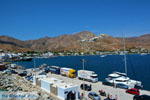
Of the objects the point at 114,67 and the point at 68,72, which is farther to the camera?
the point at 114,67

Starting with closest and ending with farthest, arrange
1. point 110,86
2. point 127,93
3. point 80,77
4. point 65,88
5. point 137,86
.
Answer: point 65,88
point 127,93
point 110,86
point 137,86
point 80,77

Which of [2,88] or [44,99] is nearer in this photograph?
[44,99]

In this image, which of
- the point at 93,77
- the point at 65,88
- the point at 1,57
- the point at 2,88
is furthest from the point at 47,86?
the point at 1,57

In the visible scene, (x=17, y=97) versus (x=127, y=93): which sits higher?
(x=17, y=97)

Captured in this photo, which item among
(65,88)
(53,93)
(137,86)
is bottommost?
(137,86)

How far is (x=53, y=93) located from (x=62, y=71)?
22.0 meters

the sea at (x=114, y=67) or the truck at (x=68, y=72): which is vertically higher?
the truck at (x=68, y=72)

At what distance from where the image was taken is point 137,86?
32188 millimetres

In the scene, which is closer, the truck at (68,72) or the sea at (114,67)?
the truck at (68,72)

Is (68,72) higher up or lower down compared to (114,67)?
higher up

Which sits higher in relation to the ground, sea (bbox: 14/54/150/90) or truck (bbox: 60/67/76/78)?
truck (bbox: 60/67/76/78)

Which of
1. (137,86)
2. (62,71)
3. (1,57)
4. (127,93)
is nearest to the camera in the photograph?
(127,93)

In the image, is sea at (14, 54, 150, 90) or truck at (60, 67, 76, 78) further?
sea at (14, 54, 150, 90)

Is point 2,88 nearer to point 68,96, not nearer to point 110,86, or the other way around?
point 68,96
